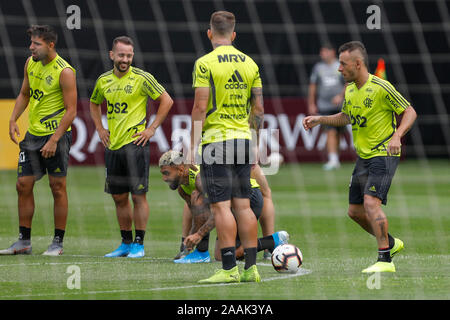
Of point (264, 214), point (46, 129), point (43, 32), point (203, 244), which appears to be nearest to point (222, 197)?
point (203, 244)

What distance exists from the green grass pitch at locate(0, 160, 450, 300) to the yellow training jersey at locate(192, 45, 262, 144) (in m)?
1.20

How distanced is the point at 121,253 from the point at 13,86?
1290 centimetres

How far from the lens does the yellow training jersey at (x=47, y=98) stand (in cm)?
1024

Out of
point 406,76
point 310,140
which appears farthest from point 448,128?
point 310,140

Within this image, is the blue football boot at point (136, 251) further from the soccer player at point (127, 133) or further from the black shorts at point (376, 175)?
the black shorts at point (376, 175)

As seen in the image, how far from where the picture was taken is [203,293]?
7.53 meters

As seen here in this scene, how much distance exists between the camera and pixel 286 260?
8.62 metres

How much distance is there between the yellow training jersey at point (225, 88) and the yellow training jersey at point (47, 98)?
247cm

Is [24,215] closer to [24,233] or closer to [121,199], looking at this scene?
[24,233]

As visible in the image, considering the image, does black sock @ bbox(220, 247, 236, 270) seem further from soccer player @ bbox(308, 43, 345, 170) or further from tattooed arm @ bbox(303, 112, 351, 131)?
soccer player @ bbox(308, 43, 345, 170)

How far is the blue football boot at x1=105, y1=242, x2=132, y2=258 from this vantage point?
9.97m
